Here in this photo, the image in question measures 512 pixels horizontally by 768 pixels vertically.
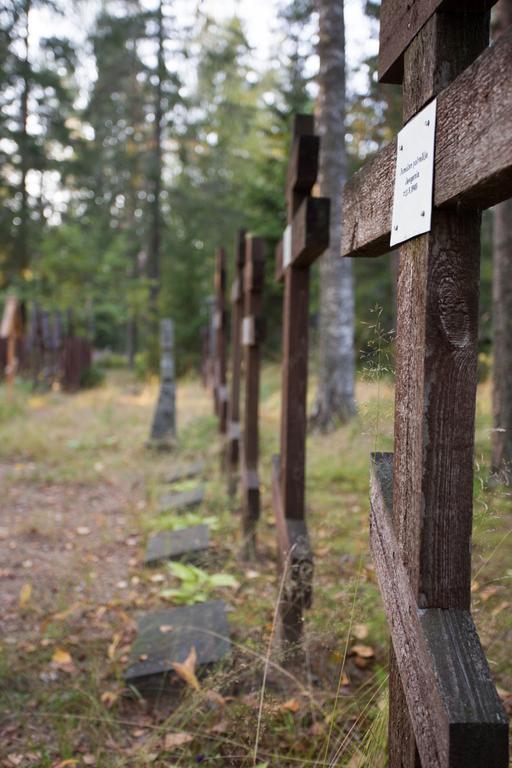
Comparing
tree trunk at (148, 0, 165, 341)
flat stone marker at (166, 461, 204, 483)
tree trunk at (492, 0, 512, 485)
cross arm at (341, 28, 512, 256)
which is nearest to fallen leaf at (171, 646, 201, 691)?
cross arm at (341, 28, 512, 256)

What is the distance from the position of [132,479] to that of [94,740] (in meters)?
4.20

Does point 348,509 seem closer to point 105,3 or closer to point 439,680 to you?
point 439,680

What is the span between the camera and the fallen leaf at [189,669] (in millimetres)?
2461

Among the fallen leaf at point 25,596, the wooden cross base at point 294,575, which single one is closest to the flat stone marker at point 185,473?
the fallen leaf at point 25,596

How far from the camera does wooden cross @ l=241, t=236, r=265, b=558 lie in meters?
4.14

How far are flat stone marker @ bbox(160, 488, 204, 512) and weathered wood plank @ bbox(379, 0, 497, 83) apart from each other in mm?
4060

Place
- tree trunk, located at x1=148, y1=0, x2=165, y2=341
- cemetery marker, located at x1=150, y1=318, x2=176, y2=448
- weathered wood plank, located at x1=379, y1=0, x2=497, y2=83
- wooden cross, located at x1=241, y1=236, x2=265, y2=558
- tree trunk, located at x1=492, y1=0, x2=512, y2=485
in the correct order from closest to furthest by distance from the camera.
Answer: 1. weathered wood plank, located at x1=379, y1=0, x2=497, y2=83
2. wooden cross, located at x1=241, y1=236, x2=265, y2=558
3. tree trunk, located at x1=492, y1=0, x2=512, y2=485
4. cemetery marker, located at x1=150, y1=318, x2=176, y2=448
5. tree trunk, located at x1=148, y1=0, x2=165, y2=341

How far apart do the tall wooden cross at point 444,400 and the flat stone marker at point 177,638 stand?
4.78ft

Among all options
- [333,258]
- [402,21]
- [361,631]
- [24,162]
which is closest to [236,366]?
[333,258]

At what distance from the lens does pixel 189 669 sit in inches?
99.5

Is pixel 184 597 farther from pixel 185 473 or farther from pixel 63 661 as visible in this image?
pixel 185 473

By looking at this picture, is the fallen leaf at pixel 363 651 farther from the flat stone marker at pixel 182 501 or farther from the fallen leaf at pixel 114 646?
the flat stone marker at pixel 182 501

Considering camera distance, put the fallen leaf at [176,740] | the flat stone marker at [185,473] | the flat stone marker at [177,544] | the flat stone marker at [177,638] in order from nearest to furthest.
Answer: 1. the fallen leaf at [176,740]
2. the flat stone marker at [177,638]
3. the flat stone marker at [177,544]
4. the flat stone marker at [185,473]

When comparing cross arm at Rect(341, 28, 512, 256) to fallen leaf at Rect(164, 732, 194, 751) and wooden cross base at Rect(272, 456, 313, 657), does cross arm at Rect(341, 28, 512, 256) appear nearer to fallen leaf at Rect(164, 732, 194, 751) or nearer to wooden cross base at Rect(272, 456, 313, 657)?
wooden cross base at Rect(272, 456, 313, 657)
